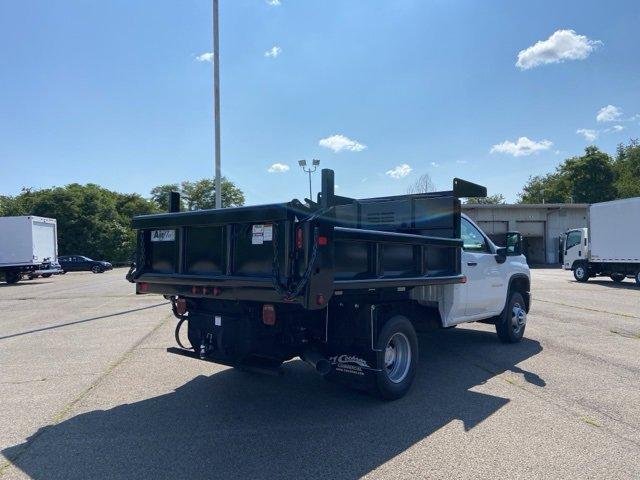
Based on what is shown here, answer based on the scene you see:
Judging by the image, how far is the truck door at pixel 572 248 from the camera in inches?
985

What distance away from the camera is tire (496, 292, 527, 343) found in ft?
26.0

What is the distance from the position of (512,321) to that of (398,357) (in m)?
3.52

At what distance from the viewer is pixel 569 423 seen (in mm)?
4469

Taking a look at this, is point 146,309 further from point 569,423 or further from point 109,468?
point 569,423

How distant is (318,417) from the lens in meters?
4.71

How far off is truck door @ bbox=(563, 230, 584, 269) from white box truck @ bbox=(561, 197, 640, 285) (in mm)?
218

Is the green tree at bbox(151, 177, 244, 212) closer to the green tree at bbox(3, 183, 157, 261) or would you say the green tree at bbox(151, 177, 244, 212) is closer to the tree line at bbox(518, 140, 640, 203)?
the green tree at bbox(3, 183, 157, 261)

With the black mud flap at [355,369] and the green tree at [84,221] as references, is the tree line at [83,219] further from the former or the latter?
the black mud flap at [355,369]

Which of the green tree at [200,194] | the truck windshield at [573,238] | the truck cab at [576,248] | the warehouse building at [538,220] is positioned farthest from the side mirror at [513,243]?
the green tree at [200,194]

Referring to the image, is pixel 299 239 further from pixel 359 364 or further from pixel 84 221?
pixel 84 221

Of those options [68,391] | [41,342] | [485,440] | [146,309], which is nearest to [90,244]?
[146,309]

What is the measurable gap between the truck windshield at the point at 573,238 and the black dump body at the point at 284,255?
22198 mm

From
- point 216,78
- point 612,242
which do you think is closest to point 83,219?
point 216,78

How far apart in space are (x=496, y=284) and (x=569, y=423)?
126 inches
